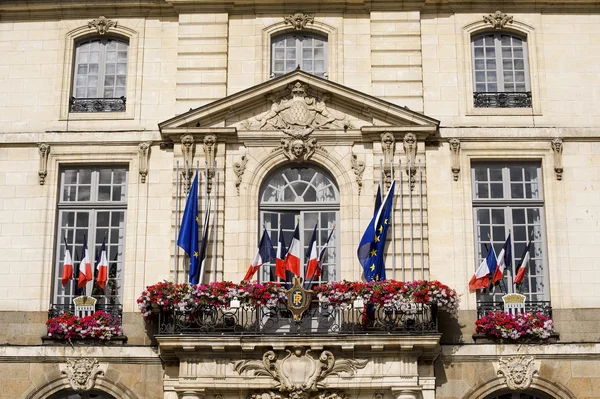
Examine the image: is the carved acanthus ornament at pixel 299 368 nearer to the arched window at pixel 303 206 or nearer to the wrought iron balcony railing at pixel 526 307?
the arched window at pixel 303 206

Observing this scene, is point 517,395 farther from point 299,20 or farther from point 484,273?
point 299,20

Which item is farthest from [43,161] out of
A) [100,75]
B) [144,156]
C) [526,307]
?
[526,307]

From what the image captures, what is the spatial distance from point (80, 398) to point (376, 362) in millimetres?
4659

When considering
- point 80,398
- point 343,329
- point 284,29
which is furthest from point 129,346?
point 284,29

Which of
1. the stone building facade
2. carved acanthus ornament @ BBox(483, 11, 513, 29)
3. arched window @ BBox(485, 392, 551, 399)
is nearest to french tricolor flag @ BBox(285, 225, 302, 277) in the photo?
the stone building facade

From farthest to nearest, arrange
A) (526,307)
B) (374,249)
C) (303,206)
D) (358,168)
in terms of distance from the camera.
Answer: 1. (303,206)
2. (358,168)
3. (526,307)
4. (374,249)

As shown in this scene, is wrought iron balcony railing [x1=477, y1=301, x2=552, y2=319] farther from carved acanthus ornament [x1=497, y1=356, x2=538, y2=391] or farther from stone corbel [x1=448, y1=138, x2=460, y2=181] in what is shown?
stone corbel [x1=448, y1=138, x2=460, y2=181]

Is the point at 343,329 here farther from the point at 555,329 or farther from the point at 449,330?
the point at 555,329

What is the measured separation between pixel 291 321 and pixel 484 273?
10.2 feet

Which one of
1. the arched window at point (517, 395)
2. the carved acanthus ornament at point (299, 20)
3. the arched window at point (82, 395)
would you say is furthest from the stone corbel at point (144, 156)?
the arched window at point (517, 395)

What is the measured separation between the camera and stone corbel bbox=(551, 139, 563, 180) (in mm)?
18281

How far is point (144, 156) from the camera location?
18.5 metres

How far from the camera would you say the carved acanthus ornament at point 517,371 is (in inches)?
674

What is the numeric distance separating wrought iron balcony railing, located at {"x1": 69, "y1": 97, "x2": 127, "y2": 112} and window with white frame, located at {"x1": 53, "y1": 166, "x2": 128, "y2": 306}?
1029mm
